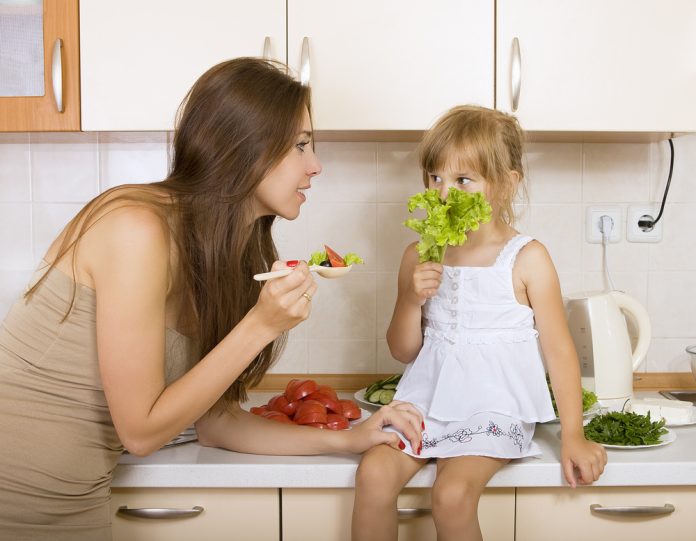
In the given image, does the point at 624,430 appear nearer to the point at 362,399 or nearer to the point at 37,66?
the point at 362,399

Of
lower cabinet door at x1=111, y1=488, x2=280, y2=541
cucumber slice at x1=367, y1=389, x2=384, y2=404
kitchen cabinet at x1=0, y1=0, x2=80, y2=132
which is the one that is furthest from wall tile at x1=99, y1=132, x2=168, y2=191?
lower cabinet door at x1=111, y1=488, x2=280, y2=541

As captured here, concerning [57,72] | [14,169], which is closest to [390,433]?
[57,72]

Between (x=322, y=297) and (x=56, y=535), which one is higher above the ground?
(x=322, y=297)

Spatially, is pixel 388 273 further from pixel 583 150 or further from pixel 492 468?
pixel 492 468

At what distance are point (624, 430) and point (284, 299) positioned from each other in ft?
2.51

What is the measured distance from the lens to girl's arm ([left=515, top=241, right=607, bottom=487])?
1.44m

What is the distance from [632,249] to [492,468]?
0.97 metres

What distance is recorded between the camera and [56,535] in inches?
50.7

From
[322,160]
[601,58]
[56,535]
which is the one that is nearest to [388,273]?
[322,160]

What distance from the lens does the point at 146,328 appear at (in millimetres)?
1216

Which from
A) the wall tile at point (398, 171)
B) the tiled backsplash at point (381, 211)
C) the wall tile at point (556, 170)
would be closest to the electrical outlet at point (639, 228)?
the tiled backsplash at point (381, 211)

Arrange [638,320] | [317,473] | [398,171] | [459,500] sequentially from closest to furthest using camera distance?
[459,500]
[317,473]
[638,320]
[398,171]

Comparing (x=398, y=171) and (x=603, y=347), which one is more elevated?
(x=398, y=171)

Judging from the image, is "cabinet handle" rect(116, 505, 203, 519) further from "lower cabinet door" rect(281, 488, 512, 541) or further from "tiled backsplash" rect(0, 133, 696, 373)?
"tiled backsplash" rect(0, 133, 696, 373)
